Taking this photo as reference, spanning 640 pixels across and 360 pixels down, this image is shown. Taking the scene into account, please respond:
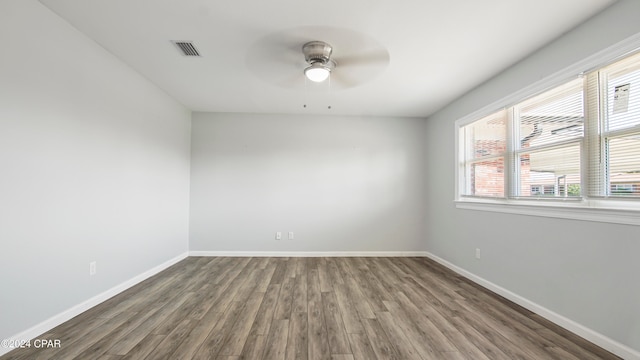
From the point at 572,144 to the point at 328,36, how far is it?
2297 millimetres

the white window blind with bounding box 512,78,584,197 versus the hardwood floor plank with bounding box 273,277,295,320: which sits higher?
the white window blind with bounding box 512,78,584,197

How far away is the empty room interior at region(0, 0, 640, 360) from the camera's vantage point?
5.87 ft

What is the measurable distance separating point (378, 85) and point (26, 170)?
11.2 ft

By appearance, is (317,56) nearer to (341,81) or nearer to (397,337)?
(341,81)

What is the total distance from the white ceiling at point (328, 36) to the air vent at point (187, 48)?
0.08 metres

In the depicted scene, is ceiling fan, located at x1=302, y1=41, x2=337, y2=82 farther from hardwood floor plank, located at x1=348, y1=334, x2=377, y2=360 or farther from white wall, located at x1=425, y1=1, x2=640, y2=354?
hardwood floor plank, located at x1=348, y1=334, x2=377, y2=360

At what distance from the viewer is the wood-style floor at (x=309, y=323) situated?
178 centimetres

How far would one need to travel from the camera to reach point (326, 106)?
4.05 meters

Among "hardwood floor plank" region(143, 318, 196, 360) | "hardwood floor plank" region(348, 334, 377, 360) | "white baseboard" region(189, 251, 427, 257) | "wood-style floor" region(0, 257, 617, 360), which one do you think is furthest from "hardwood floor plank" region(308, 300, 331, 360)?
"white baseboard" region(189, 251, 427, 257)

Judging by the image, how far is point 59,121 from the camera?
208 cm

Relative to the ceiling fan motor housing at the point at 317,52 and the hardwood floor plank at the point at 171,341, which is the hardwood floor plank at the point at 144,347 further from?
the ceiling fan motor housing at the point at 317,52

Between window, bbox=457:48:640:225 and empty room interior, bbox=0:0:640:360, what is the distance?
0.05 feet

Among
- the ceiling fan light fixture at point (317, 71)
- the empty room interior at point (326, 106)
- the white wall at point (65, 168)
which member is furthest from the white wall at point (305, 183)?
the ceiling fan light fixture at point (317, 71)

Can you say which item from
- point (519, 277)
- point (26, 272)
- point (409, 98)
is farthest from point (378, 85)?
point (26, 272)
